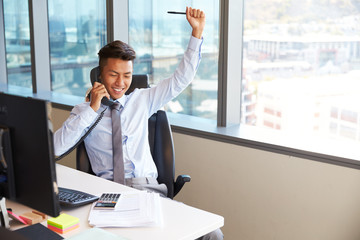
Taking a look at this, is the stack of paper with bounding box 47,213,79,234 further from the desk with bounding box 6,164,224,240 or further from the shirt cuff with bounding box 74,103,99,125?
the shirt cuff with bounding box 74,103,99,125

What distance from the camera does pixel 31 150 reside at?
3.96 ft

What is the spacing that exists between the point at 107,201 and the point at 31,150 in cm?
58

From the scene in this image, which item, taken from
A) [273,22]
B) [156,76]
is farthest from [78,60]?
[273,22]

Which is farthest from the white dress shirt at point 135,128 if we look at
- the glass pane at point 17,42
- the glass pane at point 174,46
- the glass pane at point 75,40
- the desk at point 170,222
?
the glass pane at point 17,42

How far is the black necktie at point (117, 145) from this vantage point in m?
2.21

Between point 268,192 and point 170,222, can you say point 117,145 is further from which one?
point 268,192

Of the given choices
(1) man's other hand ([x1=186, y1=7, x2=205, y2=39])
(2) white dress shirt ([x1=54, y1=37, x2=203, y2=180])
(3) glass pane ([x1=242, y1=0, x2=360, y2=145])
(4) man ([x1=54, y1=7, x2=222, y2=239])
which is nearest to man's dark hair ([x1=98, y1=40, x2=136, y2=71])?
(4) man ([x1=54, y1=7, x2=222, y2=239])

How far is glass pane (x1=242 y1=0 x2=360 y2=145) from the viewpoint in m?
2.43

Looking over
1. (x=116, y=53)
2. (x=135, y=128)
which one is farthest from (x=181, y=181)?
(x=116, y=53)

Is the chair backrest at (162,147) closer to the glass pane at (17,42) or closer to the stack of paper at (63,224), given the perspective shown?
the stack of paper at (63,224)

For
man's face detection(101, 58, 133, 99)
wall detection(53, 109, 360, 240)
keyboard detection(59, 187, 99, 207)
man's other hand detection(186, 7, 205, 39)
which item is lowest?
wall detection(53, 109, 360, 240)

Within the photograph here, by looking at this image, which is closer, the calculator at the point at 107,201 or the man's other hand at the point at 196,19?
the calculator at the point at 107,201

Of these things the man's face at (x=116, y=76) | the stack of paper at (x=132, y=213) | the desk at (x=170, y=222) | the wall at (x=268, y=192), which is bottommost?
the wall at (x=268, y=192)

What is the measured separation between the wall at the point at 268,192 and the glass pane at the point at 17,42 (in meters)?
2.50
